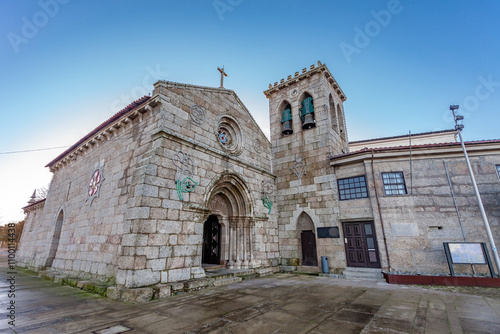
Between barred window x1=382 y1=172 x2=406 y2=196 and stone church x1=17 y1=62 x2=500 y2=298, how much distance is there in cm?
4

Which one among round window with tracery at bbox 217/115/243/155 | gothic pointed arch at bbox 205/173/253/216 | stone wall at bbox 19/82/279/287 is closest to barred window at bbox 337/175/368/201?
stone wall at bbox 19/82/279/287

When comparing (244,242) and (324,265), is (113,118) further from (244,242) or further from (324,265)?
(324,265)

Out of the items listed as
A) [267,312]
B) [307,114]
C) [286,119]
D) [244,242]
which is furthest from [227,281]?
[286,119]

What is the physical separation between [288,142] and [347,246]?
5.72 metres

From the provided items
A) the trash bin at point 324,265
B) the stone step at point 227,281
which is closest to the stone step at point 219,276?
the stone step at point 227,281

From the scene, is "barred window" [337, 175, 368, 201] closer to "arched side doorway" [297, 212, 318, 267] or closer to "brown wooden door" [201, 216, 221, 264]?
"arched side doorway" [297, 212, 318, 267]

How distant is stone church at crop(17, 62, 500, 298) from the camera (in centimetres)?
648

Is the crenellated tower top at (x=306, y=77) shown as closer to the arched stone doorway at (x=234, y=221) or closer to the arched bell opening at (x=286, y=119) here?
the arched bell opening at (x=286, y=119)

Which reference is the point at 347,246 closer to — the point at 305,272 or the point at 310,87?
the point at 305,272

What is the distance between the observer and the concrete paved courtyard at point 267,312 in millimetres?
3596

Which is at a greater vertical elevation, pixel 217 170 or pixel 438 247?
pixel 217 170

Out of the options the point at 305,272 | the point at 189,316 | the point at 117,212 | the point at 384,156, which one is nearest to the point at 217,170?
the point at 117,212

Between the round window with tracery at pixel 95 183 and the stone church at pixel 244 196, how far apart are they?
0.32 ft

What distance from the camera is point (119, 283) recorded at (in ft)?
18.2
